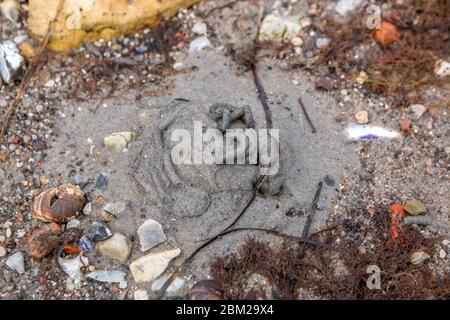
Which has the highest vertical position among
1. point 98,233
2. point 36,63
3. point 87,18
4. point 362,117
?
point 87,18

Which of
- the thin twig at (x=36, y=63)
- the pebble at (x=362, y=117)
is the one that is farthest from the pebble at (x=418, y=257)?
the thin twig at (x=36, y=63)

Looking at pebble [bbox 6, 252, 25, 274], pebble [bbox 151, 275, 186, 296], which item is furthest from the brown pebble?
pebble [bbox 151, 275, 186, 296]

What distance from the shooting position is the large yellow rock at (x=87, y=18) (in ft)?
14.0

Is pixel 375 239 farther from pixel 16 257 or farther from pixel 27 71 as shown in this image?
pixel 27 71

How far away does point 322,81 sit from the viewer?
167 inches

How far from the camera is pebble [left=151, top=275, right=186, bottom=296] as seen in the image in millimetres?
3256

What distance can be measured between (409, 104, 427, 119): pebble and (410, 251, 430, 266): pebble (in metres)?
1.17

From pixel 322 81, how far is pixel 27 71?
2342 millimetres

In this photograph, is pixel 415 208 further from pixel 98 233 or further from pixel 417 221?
pixel 98 233

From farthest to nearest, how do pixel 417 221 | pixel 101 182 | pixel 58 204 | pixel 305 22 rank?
pixel 305 22
pixel 101 182
pixel 417 221
pixel 58 204

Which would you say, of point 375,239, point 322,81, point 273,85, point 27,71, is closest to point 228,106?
point 273,85

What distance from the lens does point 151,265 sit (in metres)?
3.32

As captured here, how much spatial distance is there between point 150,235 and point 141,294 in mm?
381

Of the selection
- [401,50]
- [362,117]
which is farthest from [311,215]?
[401,50]
